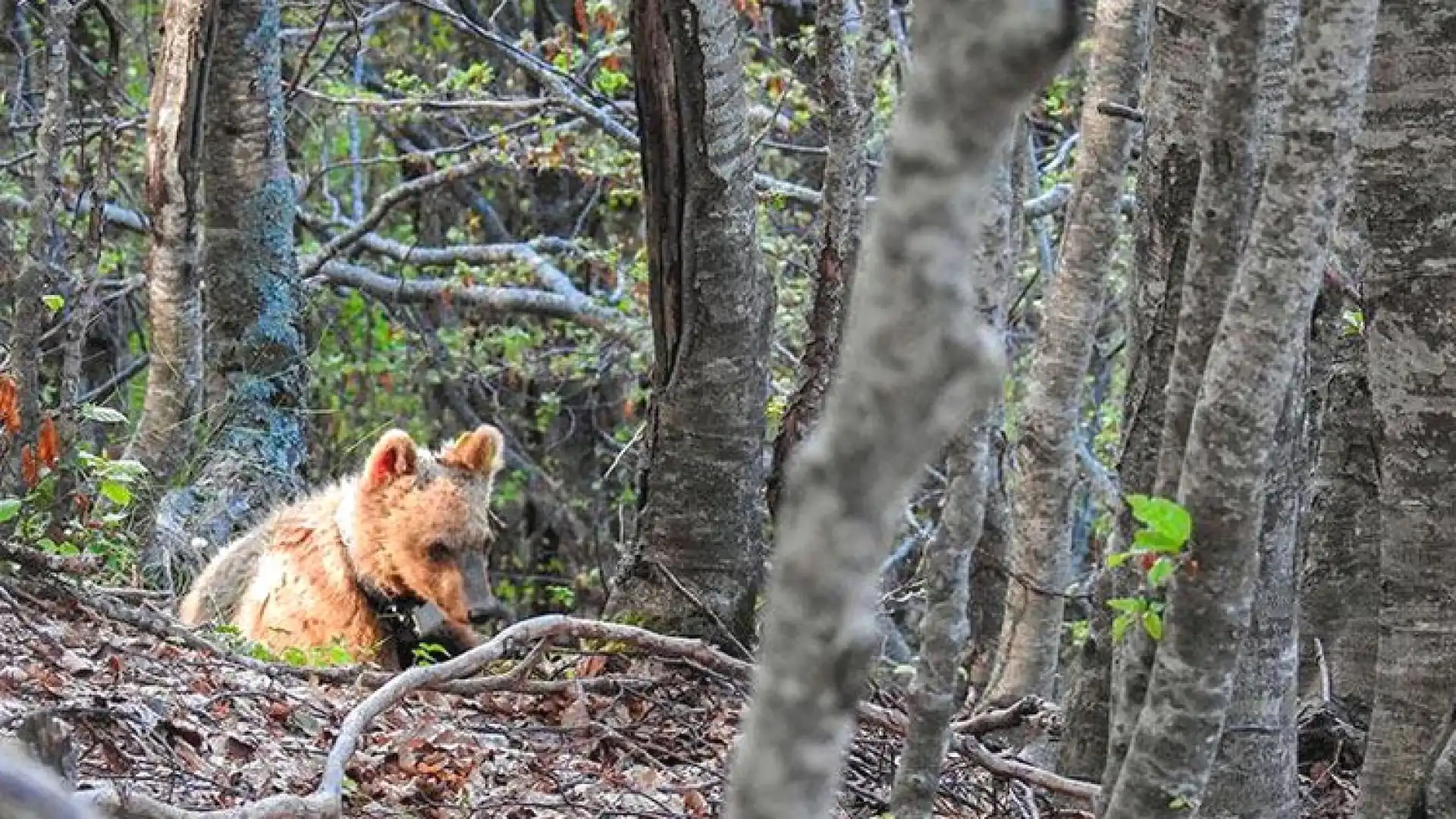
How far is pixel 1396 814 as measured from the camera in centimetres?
516

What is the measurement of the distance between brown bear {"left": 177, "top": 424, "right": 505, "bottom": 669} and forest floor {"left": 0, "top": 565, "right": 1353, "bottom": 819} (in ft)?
8.21

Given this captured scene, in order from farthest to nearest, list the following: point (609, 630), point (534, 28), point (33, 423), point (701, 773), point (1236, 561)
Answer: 1. point (534, 28)
2. point (33, 423)
3. point (609, 630)
4. point (701, 773)
5. point (1236, 561)

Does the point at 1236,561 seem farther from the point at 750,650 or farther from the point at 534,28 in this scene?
the point at 534,28

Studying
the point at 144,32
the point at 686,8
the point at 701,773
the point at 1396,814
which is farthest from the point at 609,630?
the point at 144,32

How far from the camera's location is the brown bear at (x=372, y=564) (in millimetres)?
8977

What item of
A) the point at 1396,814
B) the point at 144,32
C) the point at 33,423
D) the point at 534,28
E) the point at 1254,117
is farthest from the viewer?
the point at 534,28

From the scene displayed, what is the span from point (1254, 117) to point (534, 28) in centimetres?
1460

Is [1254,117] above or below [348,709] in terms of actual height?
above

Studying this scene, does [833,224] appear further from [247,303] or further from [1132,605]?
[247,303]

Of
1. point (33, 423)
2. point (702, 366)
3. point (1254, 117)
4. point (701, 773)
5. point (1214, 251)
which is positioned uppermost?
point (1254, 117)

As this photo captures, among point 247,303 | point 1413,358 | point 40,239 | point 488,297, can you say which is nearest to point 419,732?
point 40,239

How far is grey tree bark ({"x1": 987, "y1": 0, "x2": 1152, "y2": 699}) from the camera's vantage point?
7.88 m

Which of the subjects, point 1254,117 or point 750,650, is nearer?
point 1254,117

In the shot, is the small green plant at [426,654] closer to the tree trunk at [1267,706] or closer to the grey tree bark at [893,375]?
the tree trunk at [1267,706]
